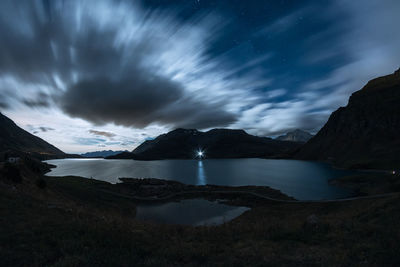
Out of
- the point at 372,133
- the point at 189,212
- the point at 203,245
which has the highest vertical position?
the point at 372,133

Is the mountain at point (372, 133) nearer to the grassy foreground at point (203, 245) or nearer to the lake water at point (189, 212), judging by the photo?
the lake water at point (189, 212)

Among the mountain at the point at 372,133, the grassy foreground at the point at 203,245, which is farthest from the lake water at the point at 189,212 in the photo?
the mountain at the point at 372,133

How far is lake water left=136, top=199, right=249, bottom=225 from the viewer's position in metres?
40.9

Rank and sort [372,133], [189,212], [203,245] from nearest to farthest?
[203,245], [189,212], [372,133]

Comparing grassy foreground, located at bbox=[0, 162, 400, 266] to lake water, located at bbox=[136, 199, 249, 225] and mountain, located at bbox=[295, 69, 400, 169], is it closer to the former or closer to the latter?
lake water, located at bbox=[136, 199, 249, 225]

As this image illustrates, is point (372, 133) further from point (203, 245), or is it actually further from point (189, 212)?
point (203, 245)

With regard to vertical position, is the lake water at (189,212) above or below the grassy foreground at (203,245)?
below

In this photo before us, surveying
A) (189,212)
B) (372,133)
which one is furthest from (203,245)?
(372,133)

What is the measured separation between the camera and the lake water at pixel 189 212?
134 feet

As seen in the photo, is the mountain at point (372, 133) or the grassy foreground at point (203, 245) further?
the mountain at point (372, 133)

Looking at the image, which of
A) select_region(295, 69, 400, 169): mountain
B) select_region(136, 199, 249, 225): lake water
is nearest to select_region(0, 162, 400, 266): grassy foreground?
select_region(136, 199, 249, 225): lake water

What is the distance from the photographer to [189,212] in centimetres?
4669

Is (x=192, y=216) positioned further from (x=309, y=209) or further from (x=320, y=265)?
(x=320, y=265)

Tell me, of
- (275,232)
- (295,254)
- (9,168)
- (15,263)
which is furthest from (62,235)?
(9,168)
